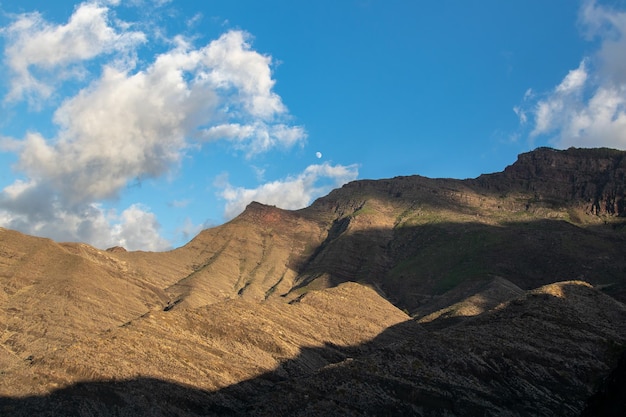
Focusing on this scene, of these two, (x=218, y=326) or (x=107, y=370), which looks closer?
(x=107, y=370)

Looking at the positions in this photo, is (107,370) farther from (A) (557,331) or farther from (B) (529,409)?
(A) (557,331)

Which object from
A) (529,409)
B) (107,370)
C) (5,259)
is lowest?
(529,409)

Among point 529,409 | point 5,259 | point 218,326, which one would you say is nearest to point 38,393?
point 218,326

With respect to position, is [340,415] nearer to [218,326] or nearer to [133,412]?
[133,412]

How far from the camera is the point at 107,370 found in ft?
217

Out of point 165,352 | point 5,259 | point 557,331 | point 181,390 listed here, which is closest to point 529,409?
point 557,331

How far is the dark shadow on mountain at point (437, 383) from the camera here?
54.6 m

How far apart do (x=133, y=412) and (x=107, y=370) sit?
684cm

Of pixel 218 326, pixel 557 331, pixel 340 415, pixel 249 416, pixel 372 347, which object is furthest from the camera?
pixel 372 347

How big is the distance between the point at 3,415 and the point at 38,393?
13.5 feet

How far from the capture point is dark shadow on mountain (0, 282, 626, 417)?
179 ft

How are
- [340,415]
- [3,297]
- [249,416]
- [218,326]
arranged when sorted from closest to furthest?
[340,415] → [249,416] → [218,326] → [3,297]

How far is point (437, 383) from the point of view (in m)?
58.1

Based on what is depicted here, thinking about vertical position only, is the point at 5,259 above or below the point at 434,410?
above
